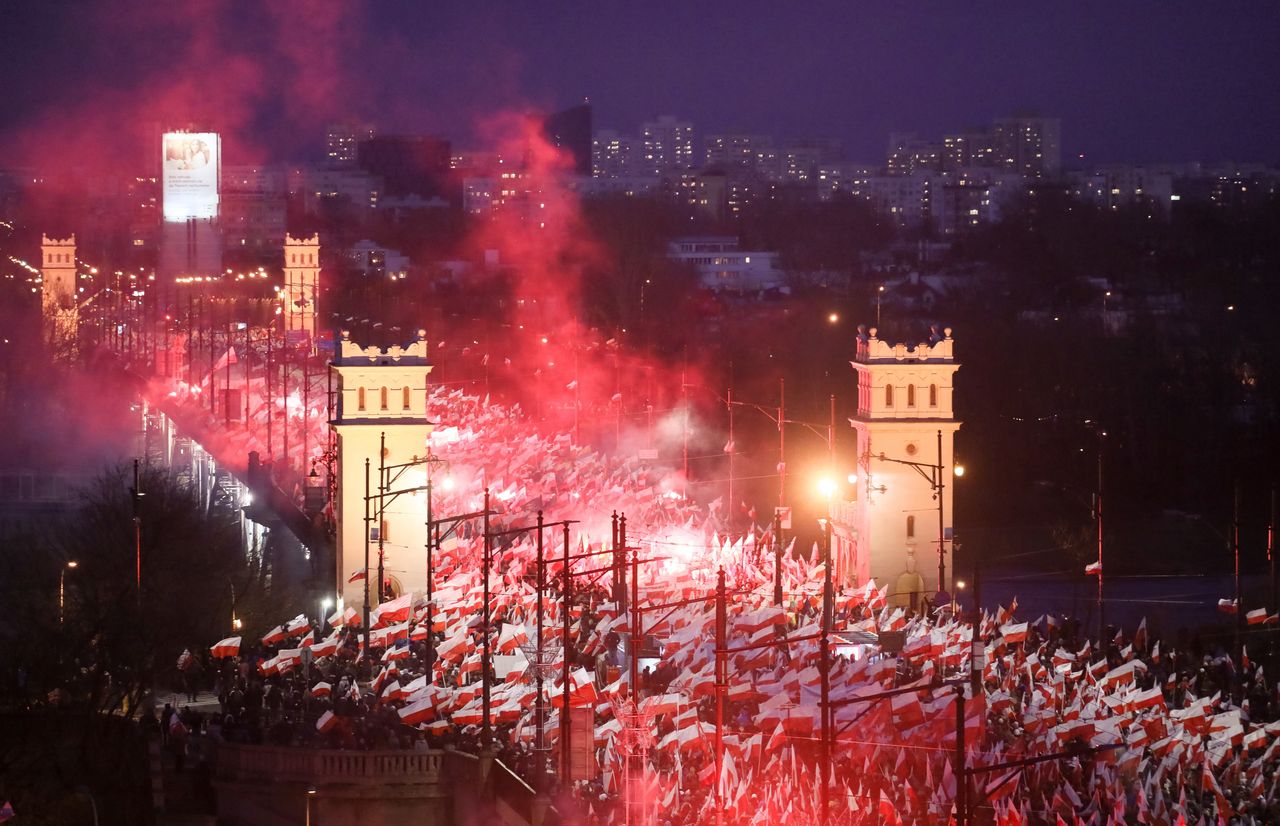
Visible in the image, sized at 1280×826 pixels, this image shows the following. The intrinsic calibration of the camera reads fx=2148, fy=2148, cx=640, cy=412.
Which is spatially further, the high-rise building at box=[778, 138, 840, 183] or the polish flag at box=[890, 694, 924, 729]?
the high-rise building at box=[778, 138, 840, 183]

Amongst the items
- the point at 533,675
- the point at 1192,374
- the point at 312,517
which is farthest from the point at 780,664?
the point at 1192,374

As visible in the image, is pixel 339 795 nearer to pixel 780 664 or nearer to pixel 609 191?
pixel 780 664

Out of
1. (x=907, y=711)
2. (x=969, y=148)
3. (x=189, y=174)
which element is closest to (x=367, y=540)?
(x=907, y=711)

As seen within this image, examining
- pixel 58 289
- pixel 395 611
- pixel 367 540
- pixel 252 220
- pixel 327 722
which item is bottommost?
pixel 327 722

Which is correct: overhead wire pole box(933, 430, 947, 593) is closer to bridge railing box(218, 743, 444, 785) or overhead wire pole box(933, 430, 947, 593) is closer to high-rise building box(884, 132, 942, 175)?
bridge railing box(218, 743, 444, 785)

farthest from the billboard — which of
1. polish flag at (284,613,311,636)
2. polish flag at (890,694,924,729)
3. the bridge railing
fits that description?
polish flag at (890,694,924,729)

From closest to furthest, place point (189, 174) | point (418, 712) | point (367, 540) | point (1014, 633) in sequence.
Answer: point (418, 712) < point (1014, 633) < point (367, 540) < point (189, 174)

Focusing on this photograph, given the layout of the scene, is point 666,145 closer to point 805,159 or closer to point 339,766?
point 805,159
